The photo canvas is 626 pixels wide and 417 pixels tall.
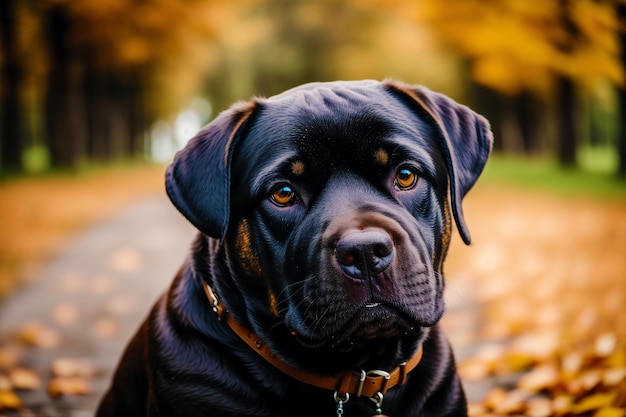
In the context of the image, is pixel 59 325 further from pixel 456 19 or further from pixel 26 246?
pixel 456 19

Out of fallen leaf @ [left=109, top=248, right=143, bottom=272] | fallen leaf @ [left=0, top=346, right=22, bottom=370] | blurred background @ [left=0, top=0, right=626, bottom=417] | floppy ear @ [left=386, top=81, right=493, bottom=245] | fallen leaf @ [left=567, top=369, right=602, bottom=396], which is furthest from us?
fallen leaf @ [left=109, top=248, right=143, bottom=272]

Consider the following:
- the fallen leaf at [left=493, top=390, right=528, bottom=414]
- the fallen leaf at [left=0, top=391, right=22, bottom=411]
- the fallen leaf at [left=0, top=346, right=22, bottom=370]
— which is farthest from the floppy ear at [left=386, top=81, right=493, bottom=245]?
the fallen leaf at [left=0, top=346, right=22, bottom=370]

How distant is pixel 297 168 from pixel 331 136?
205mm

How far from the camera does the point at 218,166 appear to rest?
297 centimetres

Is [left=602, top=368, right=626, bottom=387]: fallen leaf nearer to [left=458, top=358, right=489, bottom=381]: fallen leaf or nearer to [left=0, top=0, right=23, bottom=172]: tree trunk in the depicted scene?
[left=458, top=358, right=489, bottom=381]: fallen leaf

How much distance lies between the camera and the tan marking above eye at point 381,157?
293 centimetres

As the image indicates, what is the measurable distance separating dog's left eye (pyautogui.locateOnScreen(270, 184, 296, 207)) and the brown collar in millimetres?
504

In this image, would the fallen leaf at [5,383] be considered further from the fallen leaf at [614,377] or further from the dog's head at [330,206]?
the fallen leaf at [614,377]

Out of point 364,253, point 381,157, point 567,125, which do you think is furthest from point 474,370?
point 567,125

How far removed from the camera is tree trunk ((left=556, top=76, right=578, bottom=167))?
1664cm

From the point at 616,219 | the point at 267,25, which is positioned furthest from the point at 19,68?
the point at 616,219

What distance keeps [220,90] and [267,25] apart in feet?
32.2

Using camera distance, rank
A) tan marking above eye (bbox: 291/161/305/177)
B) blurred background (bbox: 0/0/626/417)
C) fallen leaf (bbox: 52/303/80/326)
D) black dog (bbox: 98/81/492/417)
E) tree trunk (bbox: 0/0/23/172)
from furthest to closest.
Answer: tree trunk (bbox: 0/0/23/172) < fallen leaf (bbox: 52/303/80/326) < blurred background (bbox: 0/0/626/417) < tan marking above eye (bbox: 291/161/305/177) < black dog (bbox: 98/81/492/417)

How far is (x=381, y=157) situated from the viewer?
9.61 ft
